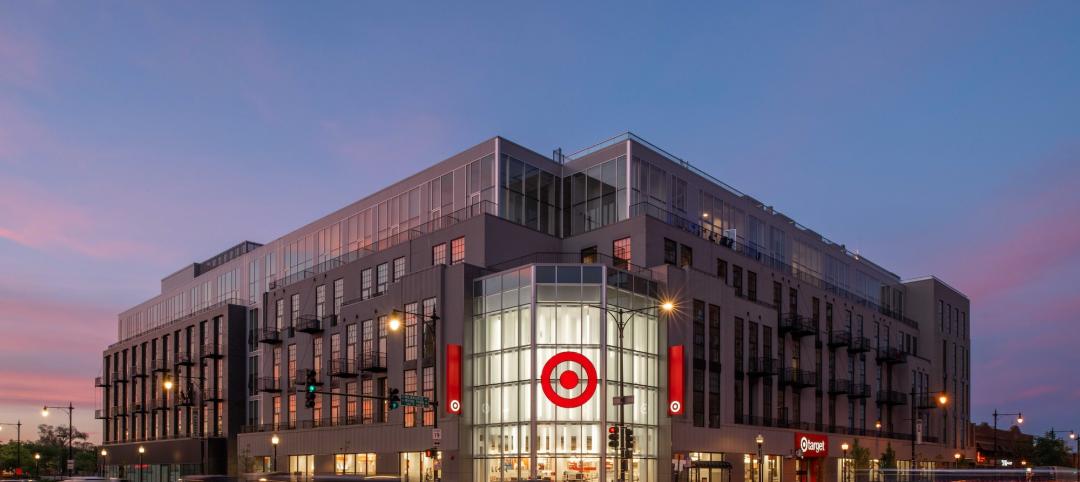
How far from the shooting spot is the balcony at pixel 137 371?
11156cm

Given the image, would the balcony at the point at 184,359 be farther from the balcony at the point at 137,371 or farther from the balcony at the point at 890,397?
the balcony at the point at 890,397

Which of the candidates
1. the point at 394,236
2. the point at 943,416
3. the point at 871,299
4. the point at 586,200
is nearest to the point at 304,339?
the point at 394,236

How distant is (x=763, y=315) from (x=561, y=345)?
22.2 metres

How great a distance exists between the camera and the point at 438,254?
68.8 m

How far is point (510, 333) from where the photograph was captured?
5984 cm

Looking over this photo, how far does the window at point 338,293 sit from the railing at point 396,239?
60.0 inches

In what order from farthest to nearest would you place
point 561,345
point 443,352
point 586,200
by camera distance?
point 586,200
point 443,352
point 561,345

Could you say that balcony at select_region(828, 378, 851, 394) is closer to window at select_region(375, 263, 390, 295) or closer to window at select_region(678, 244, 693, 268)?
window at select_region(678, 244, 693, 268)

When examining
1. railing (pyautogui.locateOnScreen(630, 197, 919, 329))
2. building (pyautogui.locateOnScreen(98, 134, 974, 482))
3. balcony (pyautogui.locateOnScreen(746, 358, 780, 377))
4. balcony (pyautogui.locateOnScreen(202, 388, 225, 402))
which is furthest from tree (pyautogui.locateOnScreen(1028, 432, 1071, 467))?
balcony (pyautogui.locateOnScreen(202, 388, 225, 402))

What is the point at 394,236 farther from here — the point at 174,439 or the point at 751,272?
the point at 174,439

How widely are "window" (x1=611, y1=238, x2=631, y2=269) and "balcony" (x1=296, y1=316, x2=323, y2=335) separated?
2609 centimetres

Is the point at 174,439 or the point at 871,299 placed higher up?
the point at 871,299

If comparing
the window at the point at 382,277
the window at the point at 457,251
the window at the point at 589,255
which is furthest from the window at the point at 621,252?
the window at the point at 382,277

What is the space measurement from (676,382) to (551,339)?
28.1ft
